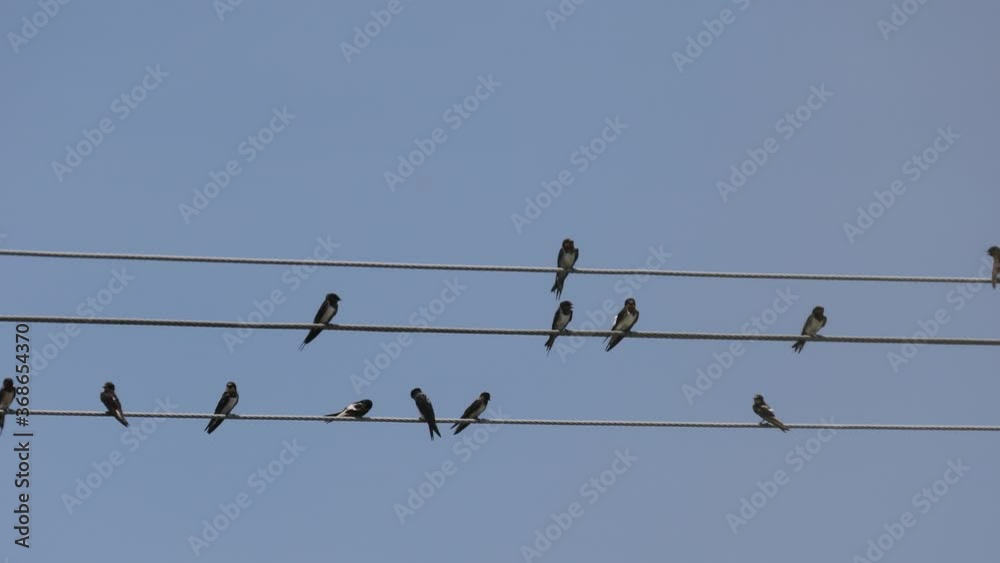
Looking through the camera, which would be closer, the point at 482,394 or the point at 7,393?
the point at 7,393

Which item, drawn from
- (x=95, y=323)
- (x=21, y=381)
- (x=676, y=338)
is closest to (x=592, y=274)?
(x=676, y=338)

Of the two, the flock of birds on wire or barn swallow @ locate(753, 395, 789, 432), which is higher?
the flock of birds on wire

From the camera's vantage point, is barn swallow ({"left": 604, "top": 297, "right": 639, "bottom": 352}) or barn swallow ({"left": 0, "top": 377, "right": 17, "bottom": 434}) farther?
barn swallow ({"left": 604, "top": 297, "right": 639, "bottom": 352})

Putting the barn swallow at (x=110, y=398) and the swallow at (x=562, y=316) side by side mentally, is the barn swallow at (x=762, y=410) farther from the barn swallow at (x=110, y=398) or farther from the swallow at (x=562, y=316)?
the barn swallow at (x=110, y=398)

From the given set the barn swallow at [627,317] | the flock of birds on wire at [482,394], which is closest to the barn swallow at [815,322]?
the flock of birds on wire at [482,394]

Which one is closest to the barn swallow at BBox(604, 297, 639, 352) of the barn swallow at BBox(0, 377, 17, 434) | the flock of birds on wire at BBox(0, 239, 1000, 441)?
the flock of birds on wire at BBox(0, 239, 1000, 441)

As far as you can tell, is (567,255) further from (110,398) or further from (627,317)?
(110,398)

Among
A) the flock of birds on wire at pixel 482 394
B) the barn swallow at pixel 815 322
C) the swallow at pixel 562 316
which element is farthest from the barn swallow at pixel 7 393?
the barn swallow at pixel 815 322

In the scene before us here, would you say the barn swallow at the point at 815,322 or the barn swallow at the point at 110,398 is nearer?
the barn swallow at the point at 110,398

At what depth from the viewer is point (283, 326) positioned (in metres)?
14.0

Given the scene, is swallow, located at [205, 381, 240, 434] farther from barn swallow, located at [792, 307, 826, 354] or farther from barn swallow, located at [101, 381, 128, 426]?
barn swallow, located at [792, 307, 826, 354]

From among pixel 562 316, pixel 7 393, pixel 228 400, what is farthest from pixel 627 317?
pixel 7 393

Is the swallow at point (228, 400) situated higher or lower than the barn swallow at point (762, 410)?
higher

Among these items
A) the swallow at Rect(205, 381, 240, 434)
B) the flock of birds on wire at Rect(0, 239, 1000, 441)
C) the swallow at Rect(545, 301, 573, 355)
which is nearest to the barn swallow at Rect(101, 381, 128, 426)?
the flock of birds on wire at Rect(0, 239, 1000, 441)
